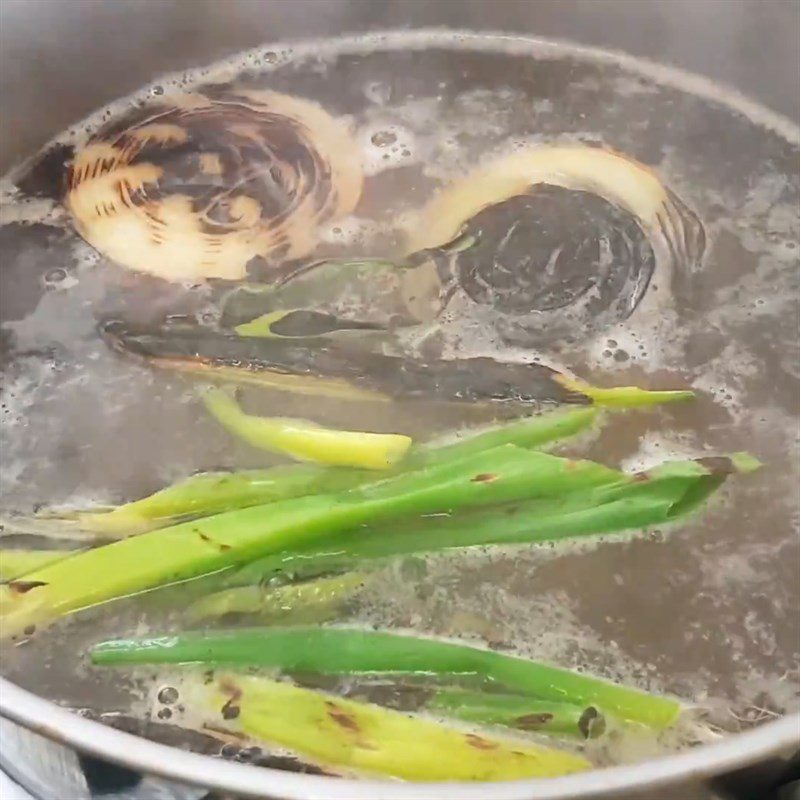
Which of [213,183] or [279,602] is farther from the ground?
[213,183]

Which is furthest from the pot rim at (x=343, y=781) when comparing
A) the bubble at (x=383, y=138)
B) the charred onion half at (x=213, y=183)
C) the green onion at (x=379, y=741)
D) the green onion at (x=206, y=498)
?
the bubble at (x=383, y=138)

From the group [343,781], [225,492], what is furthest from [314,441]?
[343,781]

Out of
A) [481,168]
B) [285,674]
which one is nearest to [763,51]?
[481,168]

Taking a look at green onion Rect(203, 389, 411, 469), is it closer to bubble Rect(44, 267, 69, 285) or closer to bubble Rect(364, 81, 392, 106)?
bubble Rect(44, 267, 69, 285)

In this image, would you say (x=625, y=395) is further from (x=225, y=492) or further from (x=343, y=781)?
(x=343, y=781)

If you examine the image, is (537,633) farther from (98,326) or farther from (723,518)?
(98,326)

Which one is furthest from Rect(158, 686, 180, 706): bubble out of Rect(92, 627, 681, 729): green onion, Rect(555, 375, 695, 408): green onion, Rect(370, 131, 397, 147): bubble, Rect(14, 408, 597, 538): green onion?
Rect(370, 131, 397, 147): bubble
